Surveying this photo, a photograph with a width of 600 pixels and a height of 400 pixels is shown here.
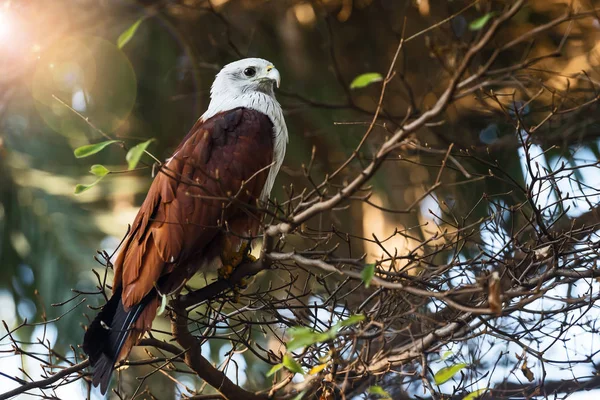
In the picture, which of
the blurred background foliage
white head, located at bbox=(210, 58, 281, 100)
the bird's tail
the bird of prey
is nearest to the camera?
the bird's tail

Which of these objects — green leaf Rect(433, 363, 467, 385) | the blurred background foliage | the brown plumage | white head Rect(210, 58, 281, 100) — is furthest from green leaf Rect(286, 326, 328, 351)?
→ the blurred background foliage

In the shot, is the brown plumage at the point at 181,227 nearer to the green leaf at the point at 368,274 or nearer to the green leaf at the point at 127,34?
the green leaf at the point at 127,34

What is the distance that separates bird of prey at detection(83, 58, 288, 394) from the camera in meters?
3.08

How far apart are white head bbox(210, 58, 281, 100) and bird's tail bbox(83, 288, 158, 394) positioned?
1.69m

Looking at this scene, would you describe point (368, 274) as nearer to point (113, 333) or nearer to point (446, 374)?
point (446, 374)

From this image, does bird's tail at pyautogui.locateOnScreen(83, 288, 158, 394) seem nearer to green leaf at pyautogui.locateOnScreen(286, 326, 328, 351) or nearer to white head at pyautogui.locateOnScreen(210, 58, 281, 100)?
green leaf at pyautogui.locateOnScreen(286, 326, 328, 351)

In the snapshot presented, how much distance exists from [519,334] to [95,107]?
14.6ft

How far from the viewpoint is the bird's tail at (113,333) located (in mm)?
2926

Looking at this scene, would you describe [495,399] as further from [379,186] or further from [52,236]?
[52,236]

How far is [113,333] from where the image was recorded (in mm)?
3047

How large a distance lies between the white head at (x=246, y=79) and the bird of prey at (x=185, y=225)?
0.45 meters

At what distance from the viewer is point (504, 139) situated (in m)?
4.96

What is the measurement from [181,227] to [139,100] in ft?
10.2

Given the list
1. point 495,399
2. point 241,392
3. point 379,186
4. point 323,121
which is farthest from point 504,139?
point 241,392
